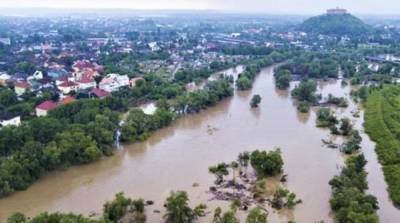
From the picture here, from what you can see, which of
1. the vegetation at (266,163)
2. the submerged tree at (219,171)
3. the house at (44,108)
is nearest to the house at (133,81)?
the house at (44,108)

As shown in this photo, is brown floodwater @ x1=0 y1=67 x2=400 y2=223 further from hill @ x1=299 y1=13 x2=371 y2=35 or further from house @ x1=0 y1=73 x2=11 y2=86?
hill @ x1=299 y1=13 x2=371 y2=35

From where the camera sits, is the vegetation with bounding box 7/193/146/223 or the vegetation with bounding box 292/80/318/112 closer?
the vegetation with bounding box 7/193/146/223

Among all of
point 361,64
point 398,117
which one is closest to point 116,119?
point 398,117

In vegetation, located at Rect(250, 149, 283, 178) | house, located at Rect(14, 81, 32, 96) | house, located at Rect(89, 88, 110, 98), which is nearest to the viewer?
vegetation, located at Rect(250, 149, 283, 178)

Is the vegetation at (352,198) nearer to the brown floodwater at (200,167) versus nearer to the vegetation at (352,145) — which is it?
the brown floodwater at (200,167)

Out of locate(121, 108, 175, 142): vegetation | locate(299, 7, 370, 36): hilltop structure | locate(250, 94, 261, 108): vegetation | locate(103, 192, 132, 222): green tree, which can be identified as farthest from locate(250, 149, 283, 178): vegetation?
locate(299, 7, 370, 36): hilltop structure

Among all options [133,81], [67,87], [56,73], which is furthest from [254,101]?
[56,73]

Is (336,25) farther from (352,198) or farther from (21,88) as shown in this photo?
(352,198)
